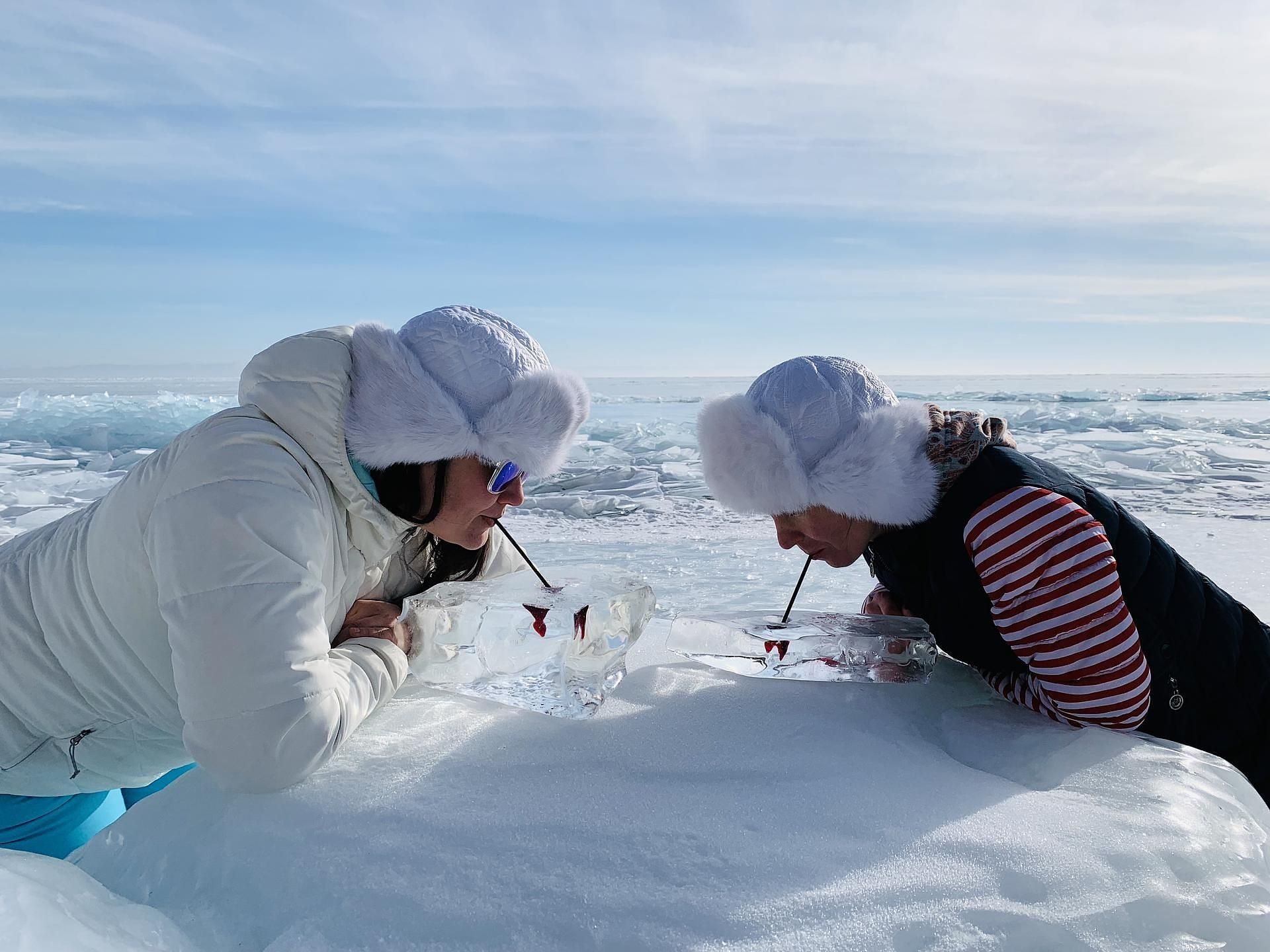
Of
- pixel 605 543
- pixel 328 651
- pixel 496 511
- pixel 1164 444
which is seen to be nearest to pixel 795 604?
pixel 605 543

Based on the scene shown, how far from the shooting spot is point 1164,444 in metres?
11.1

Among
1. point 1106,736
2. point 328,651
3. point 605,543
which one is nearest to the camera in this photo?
point 328,651

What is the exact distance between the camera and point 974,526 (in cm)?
192

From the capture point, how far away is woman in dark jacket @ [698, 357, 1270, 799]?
1.90 m

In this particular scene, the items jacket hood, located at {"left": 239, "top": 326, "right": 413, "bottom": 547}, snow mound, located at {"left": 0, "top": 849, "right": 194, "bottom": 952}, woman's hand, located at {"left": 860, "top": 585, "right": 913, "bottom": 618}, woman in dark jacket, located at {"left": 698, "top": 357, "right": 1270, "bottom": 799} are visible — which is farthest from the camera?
woman's hand, located at {"left": 860, "top": 585, "right": 913, "bottom": 618}

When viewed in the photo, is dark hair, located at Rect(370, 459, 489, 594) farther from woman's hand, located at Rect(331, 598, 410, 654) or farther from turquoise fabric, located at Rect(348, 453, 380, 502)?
woman's hand, located at Rect(331, 598, 410, 654)

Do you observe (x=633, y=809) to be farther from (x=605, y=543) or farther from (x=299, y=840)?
(x=605, y=543)

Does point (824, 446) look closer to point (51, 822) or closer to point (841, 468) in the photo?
point (841, 468)

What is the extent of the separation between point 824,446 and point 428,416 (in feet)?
2.96

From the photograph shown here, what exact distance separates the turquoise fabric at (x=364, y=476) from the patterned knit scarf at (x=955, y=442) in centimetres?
124

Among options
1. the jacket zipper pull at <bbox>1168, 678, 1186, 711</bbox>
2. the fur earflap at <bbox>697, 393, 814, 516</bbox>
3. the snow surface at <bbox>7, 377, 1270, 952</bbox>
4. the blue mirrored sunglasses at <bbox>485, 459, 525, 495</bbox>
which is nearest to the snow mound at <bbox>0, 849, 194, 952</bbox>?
the snow surface at <bbox>7, 377, 1270, 952</bbox>

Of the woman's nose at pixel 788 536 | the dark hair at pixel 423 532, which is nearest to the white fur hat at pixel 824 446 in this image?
the woman's nose at pixel 788 536

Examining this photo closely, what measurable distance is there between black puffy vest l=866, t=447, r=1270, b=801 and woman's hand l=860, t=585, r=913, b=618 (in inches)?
8.0

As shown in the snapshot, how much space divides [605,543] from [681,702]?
14.6 feet
